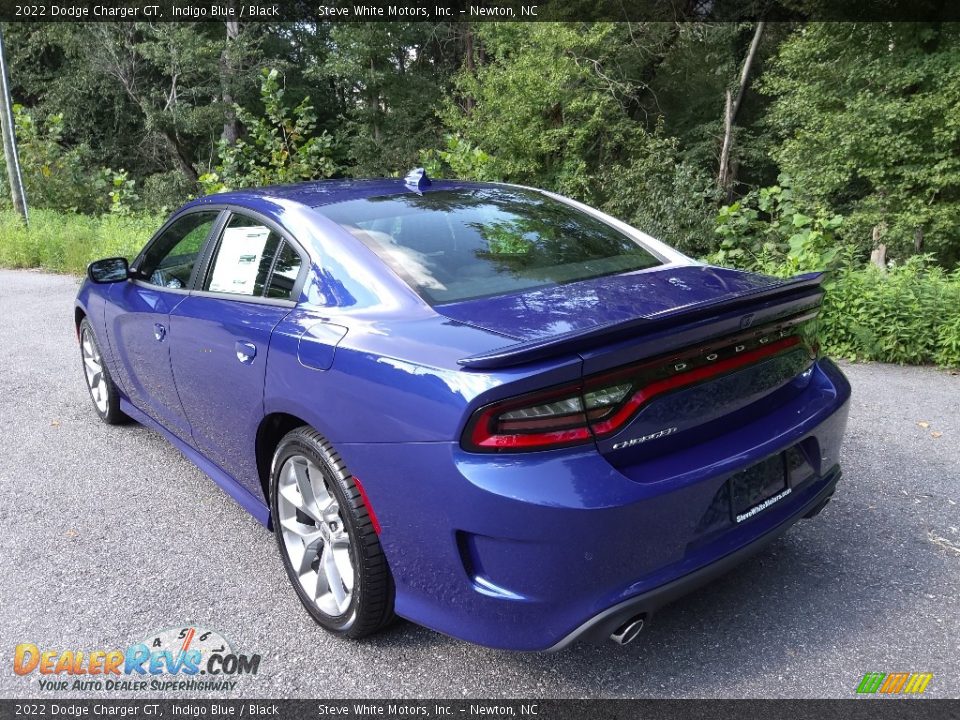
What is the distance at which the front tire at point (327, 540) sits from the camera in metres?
2.29

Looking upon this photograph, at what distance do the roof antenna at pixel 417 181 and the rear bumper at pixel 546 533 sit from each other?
62.0 inches

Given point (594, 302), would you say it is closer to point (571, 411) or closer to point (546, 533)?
point (571, 411)

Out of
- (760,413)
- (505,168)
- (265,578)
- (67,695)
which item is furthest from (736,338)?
(505,168)

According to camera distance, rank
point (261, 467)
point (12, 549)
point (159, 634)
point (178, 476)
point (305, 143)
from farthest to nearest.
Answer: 1. point (305, 143)
2. point (178, 476)
3. point (12, 549)
4. point (261, 467)
5. point (159, 634)

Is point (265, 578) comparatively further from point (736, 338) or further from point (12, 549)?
point (736, 338)

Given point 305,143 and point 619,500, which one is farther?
point 305,143

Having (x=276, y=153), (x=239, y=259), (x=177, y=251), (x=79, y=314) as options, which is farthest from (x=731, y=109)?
(x=239, y=259)

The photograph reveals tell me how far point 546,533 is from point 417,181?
2073 millimetres

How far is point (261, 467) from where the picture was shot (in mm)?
2883

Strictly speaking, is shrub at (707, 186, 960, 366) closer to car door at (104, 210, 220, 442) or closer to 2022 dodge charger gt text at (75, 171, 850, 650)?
2022 dodge charger gt text at (75, 171, 850, 650)

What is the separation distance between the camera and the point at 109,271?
402 cm

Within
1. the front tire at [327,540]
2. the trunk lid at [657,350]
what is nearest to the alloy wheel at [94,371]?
the front tire at [327,540]

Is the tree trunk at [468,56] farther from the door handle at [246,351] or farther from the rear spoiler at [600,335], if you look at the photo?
the rear spoiler at [600,335]

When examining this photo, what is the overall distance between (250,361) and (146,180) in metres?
31.4
